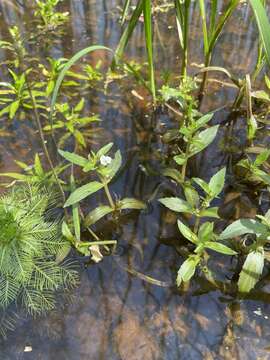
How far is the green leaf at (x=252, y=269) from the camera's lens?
4.77 ft

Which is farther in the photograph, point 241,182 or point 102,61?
point 102,61

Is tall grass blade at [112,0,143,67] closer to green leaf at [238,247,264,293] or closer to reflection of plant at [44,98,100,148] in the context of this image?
reflection of plant at [44,98,100,148]

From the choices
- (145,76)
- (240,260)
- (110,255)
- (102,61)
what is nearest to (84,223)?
(110,255)

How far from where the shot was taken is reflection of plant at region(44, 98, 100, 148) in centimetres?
221

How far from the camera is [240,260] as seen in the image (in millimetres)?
1616

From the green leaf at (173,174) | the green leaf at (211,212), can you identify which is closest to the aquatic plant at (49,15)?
the green leaf at (173,174)

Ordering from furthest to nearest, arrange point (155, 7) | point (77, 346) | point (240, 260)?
point (155, 7), point (240, 260), point (77, 346)

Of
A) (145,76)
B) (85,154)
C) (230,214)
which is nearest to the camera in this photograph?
(230,214)

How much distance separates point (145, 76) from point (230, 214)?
1.24 meters

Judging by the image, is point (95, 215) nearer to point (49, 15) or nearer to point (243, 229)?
point (243, 229)

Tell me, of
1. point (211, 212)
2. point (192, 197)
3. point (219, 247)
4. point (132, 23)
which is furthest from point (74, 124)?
point (219, 247)

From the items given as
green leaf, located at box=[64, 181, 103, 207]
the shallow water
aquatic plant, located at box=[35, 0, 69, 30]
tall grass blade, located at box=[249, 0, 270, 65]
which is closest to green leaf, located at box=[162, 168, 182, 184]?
the shallow water

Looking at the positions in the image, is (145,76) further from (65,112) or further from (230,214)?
(230,214)

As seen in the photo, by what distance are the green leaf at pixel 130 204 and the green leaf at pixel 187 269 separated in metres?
0.36
